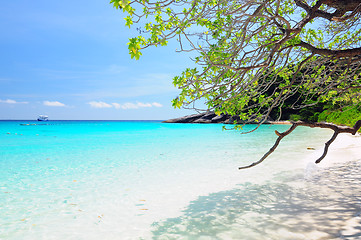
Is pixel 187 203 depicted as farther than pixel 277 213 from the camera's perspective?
Yes

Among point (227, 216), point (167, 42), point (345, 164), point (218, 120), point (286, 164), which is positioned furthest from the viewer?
point (218, 120)

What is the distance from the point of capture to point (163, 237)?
4.59m

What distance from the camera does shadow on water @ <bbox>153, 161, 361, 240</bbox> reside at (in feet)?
14.2

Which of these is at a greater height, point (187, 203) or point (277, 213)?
point (277, 213)

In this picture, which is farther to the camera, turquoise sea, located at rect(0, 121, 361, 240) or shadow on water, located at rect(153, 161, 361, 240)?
turquoise sea, located at rect(0, 121, 361, 240)

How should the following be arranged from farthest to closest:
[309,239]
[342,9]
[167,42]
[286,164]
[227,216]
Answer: [286,164] → [227,216] → [342,9] → [167,42] → [309,239]

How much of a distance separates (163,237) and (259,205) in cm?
247

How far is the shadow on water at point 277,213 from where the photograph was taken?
4.34 meters

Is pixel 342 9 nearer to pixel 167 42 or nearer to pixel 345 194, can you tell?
pixel 167 42

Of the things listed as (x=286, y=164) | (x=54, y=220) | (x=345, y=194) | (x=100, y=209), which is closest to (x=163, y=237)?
(x=100, y=209)

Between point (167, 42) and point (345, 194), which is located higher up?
point (167, 42)

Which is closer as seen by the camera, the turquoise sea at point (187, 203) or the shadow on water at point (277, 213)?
the shadow on water at point (277, 213)

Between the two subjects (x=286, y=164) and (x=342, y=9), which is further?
(x=286, y=164)

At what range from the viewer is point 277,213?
5199 mm
